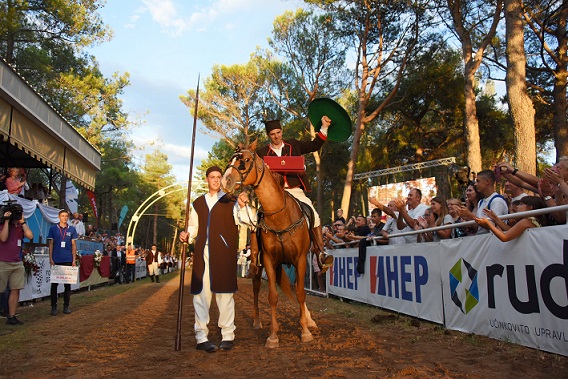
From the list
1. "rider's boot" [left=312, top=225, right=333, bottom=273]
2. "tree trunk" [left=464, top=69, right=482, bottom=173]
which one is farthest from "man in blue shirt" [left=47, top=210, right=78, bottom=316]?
"tree trunk" [left=464, top=69, right=482, bottom=173]

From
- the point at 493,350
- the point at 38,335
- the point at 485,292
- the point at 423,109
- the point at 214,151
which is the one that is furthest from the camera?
the point at 214,151

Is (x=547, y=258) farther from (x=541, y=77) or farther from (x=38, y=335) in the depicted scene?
(x=541, y=77)

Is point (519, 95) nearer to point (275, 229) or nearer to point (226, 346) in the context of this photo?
point (275, 229)

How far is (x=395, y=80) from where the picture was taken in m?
24.2

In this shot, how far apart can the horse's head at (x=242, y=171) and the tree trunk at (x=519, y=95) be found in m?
8.98

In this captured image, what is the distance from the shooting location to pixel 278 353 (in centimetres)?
527

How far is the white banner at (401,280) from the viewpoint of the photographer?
6988 millimetres

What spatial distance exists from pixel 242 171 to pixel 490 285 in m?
3.25

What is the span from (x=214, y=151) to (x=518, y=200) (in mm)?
35420

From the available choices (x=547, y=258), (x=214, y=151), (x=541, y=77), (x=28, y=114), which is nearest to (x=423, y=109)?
(x=541, y=77)

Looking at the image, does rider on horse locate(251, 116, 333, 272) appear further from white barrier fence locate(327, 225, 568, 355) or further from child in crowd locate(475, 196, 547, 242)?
child in crowd locate(475, 196, 547, 242)

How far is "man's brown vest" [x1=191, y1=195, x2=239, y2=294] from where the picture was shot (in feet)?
18.6

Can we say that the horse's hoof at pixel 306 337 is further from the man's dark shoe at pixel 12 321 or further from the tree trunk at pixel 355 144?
the tree trunk at pixel 355 144

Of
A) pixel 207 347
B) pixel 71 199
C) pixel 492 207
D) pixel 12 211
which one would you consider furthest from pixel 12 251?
pixel 71 199
